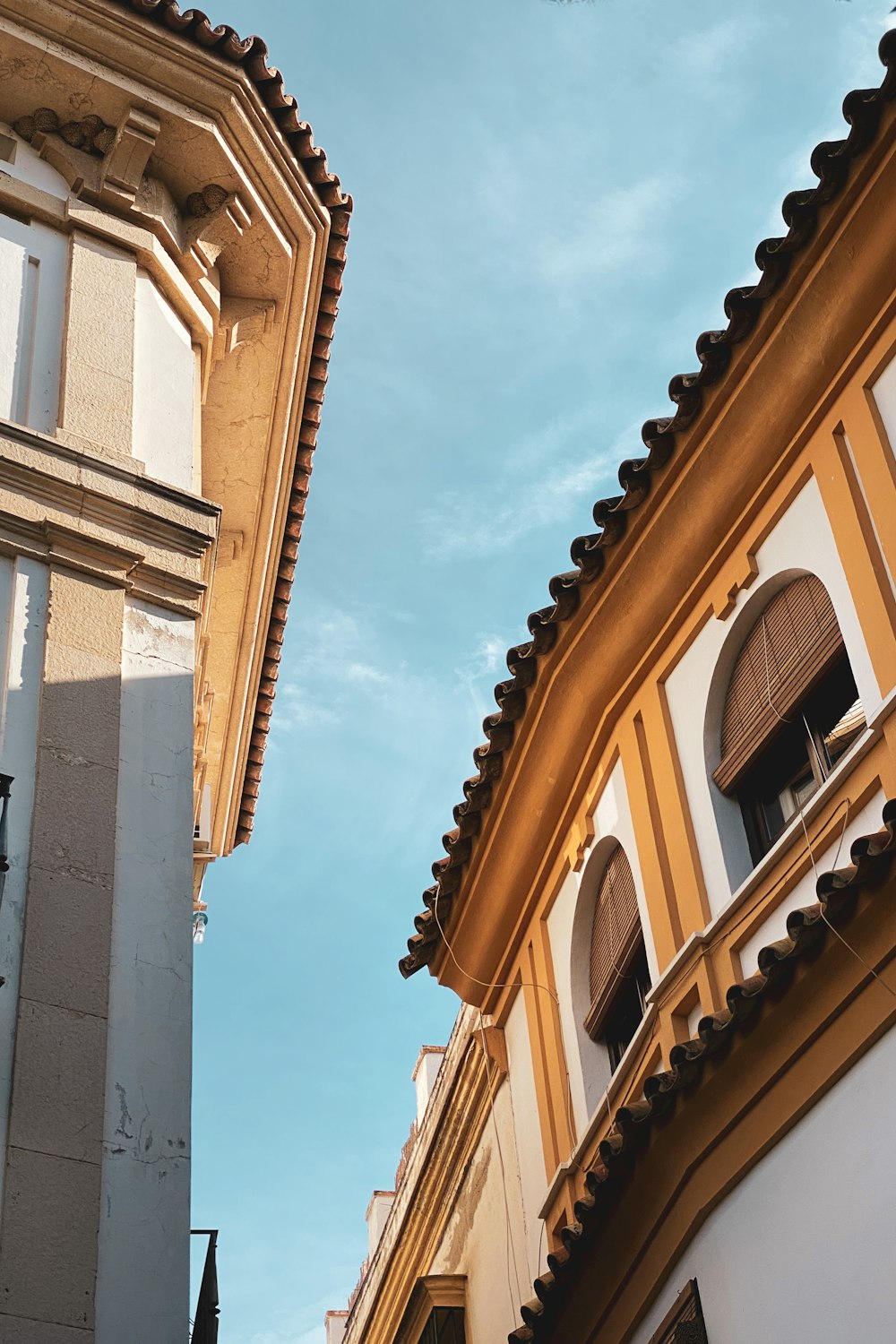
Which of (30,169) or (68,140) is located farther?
(68,140)

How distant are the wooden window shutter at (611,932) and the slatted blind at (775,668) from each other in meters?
1.19

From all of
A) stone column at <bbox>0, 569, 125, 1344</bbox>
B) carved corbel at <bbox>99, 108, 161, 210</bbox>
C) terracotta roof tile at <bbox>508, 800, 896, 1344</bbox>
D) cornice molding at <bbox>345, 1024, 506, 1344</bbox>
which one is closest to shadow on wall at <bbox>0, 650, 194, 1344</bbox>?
stone column at <bbox>0, 569, 125, 1344</bbox>

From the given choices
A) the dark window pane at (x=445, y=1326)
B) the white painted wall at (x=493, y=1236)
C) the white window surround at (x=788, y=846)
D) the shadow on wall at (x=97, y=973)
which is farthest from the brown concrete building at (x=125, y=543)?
the dark window pane at (x=445, y=1326)

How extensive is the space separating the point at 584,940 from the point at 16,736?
403 centimetres

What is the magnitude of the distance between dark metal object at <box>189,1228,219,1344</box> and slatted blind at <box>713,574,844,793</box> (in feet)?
11.1

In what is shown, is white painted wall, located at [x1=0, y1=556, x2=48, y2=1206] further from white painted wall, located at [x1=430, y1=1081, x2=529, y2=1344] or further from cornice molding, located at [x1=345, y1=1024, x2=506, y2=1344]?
cornice molding, located at [x1=345, y1=1024, x2=506, y2=1344]

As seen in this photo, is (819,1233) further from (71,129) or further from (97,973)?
(71,129)

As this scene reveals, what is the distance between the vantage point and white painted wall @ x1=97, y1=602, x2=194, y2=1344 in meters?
6.15

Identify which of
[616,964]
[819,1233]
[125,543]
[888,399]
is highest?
[125,543]

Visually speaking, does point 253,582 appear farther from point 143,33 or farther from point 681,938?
point 681,938

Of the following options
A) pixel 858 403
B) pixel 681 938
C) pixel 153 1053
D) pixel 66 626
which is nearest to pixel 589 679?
pixel 681 938

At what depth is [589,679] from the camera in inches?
390

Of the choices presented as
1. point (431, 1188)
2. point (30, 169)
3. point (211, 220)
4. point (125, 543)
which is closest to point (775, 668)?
point (125, 543)

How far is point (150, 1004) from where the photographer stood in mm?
Answer: 6887
